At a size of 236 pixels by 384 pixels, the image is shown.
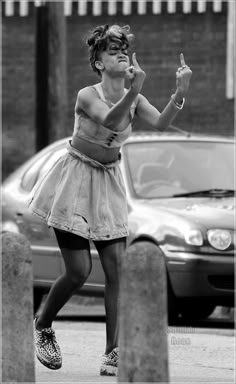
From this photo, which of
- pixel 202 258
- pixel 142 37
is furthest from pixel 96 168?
pixel 142 37

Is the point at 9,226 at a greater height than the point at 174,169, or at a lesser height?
lesser

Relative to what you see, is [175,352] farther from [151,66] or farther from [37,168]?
[151,66]

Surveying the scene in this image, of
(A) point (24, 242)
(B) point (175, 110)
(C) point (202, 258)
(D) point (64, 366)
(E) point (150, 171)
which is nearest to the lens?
(A) point (24, 242)

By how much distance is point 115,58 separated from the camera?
700cm

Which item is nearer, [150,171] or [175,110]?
[175,110]

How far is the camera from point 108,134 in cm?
695

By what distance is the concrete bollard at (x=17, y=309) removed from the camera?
5777 mm

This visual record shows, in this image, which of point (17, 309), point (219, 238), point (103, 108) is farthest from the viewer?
point (219, 238)

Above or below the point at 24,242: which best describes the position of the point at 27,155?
below

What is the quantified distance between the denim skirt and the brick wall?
13707 mm

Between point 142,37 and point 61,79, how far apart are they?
15.9ft

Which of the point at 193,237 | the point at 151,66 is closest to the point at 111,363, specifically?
the point at 193,237

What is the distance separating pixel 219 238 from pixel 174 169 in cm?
109

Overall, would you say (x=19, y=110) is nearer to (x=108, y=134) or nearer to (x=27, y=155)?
(x=27, y=155)
